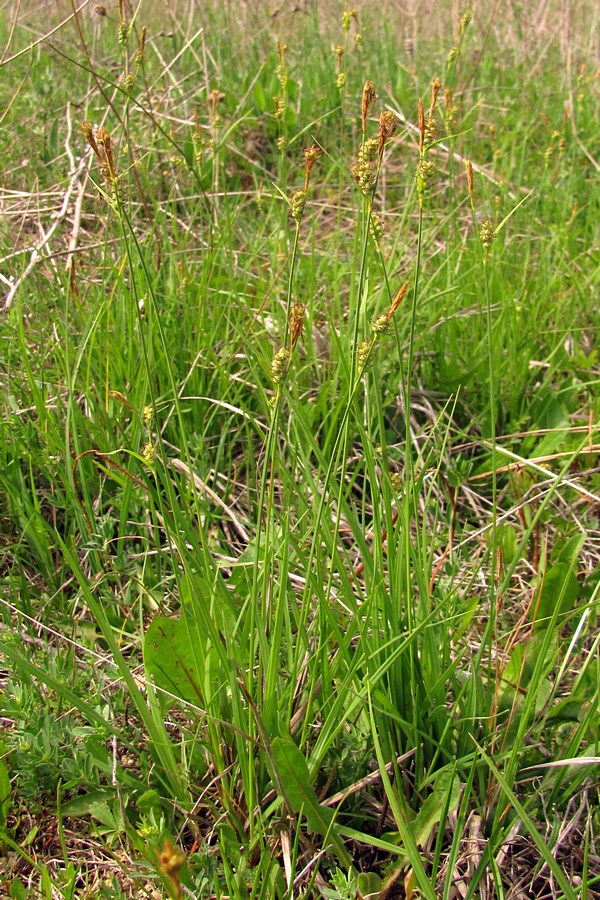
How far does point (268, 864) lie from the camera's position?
0.96 m

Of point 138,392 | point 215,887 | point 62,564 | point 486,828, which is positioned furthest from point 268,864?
point 138,392

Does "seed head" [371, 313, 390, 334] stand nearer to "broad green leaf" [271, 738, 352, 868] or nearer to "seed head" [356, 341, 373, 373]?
"seed head" [356, 341, 373, 373]

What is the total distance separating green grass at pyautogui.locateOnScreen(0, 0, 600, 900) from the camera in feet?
3.26

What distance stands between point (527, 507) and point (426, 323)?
61cm

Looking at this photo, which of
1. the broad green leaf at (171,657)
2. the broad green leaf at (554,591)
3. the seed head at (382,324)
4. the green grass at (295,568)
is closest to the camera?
the seed head at (382,324)

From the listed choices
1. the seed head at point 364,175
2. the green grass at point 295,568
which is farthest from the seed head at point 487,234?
the seed head at point 364,175

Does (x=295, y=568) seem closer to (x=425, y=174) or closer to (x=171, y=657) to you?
(x=171, y=657)

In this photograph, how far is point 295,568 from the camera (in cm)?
148

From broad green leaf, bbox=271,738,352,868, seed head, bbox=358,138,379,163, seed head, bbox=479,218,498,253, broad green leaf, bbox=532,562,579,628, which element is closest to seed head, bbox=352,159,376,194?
seed head, bbox=358,138,379,163

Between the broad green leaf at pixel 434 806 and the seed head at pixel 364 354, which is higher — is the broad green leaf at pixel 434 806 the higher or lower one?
the lower one

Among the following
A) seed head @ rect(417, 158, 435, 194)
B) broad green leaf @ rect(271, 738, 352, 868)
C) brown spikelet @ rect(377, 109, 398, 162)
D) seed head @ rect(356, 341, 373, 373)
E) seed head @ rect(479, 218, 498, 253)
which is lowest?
broad green leaf @ rect(271, 738, 352, 868)

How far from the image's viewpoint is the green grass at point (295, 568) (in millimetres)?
994

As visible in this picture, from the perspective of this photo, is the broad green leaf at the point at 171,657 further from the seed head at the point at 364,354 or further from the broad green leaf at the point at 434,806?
the seed head at the point at 364,354

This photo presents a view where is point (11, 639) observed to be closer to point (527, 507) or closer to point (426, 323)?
point (527, 507)
